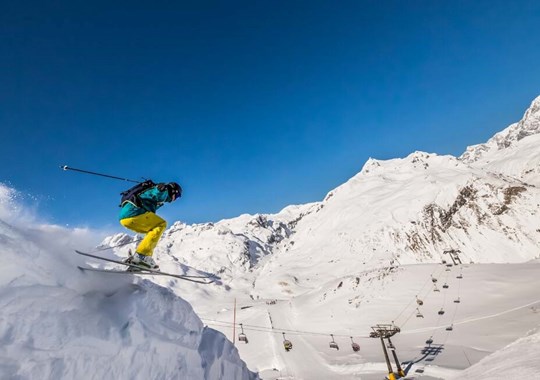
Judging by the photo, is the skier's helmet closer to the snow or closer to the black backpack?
the black backpack

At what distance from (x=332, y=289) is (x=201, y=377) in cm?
5733

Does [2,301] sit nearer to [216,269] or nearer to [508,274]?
[508,274]

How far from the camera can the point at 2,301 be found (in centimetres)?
425

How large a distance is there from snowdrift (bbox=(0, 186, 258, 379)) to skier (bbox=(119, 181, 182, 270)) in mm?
1048

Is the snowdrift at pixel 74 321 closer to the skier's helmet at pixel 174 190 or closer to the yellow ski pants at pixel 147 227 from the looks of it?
the yellow ski pants at pixel 147 227

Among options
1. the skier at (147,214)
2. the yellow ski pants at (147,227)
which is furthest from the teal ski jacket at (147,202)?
the yellow ski pants at (147,227)

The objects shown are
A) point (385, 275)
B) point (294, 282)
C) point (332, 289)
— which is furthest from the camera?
point (294, 282)

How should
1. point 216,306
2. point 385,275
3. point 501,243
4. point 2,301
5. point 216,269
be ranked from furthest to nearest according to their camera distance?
point 216,269
point 216,306
point 501,243
point 385,275
point 2,301

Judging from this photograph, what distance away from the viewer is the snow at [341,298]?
5.02 metres

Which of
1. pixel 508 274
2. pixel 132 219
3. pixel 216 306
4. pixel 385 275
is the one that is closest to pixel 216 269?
pixel 216 306

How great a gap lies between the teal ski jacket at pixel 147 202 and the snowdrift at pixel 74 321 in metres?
1.99

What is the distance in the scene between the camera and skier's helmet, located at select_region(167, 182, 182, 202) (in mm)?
8920

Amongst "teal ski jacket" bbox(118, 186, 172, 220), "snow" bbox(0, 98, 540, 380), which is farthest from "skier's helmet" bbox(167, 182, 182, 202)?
"snow" bbox(0, 98, 540, 380)

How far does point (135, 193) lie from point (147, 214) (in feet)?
2.21
